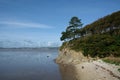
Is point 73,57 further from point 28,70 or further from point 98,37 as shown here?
point 28,70

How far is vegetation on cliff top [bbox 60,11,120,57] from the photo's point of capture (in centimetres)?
3609

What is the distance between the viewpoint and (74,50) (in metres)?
42.7

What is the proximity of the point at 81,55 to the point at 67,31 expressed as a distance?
26.7 meters

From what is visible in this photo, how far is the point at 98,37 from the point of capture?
40844mm

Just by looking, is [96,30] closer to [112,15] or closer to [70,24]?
[112,15]

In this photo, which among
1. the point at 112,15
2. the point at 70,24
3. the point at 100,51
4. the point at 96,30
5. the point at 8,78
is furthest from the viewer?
the point at 70,24

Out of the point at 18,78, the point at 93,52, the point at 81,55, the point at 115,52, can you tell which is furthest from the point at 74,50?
the point at 18,78

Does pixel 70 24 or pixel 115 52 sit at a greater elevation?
pixel 70 24

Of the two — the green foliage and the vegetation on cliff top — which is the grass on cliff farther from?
the green foliage

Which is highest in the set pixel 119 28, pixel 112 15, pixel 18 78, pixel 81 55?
pixel 112 15

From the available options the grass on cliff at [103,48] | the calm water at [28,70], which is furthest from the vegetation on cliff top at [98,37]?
the calm water at [28,70]

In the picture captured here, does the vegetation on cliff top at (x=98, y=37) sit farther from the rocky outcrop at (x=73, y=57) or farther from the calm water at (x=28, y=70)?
the calm water at (x=28, y=70)

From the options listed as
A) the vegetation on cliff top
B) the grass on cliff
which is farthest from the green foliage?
the grass on cliff

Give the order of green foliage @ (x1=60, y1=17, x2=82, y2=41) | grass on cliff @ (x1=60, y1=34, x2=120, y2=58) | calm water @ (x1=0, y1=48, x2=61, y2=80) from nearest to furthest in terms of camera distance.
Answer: calm water @ (x1=0, y1=48, x2=61, y2=80) < grass on cliff @ (x1=60, y1=34, x2=120, y2=58) < green foliage @ (x1=60, y1=17, x2=82, y2=41)
